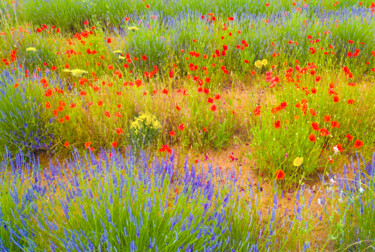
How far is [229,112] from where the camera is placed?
304 cm

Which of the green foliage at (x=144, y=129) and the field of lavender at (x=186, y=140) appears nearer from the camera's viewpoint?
the field of lavender at (x=186, y=140)

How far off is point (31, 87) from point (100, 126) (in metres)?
0.84

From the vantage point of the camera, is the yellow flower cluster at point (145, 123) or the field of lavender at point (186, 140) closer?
the field of lavender at point (186, 140)

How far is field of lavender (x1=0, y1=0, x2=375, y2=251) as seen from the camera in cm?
153

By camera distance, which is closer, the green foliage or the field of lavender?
the field of lavender

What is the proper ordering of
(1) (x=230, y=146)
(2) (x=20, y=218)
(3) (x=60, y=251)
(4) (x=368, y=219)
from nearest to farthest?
(3) (x=60, y=251)
(2) (x=20, y=218)
(4) (x=368, y=219)
(1) (x=230, y=146)

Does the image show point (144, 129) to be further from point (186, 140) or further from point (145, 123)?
point (186, 140)

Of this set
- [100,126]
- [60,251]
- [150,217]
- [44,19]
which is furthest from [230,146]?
[44,19]

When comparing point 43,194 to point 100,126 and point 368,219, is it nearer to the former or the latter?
point 100,126

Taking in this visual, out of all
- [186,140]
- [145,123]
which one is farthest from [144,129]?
[186,140]

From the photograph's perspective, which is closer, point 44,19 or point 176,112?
point 176,112

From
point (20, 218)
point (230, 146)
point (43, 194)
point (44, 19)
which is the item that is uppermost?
point (44, 19)

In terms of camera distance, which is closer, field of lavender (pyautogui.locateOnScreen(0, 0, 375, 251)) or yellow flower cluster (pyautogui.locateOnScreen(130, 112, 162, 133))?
field of lavender (pyautogui.locateOnScreen(0, 0, 375, 251))

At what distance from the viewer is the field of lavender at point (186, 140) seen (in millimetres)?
1533
